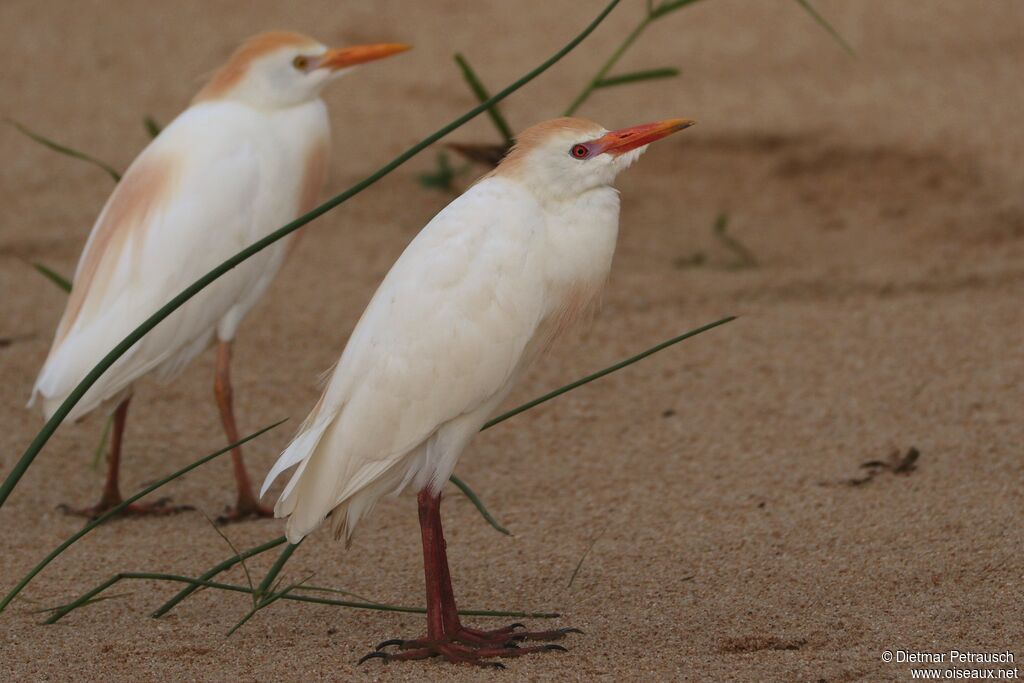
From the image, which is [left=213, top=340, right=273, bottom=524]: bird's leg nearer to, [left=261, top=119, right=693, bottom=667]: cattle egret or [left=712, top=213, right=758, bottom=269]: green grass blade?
[left=261, top=119, right=693, bottom=667]: cattle egret

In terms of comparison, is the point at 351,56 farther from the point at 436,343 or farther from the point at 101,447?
the point at 436,343

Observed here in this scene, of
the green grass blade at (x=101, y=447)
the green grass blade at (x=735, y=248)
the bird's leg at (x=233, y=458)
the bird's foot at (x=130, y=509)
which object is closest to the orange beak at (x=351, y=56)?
the bird's leg at (x=233, y=458)

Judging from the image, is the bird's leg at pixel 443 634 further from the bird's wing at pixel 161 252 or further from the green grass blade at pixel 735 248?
the green grass blade at pixel 735 248

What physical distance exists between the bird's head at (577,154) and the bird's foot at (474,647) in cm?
83

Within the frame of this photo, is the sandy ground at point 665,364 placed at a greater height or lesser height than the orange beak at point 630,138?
lesser

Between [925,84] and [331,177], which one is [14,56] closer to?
[331,177]

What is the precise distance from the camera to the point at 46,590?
3.21 m

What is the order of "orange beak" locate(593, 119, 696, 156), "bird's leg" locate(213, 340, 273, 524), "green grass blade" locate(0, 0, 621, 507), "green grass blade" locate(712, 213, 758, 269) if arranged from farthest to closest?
1. "green grass blade" locate(712, 213, 758, 269)
2. "bird's leg" locate(213, 340, 273, 524)
3. "orange beak" locate(593, 119, 696, 156)
4. "green grass blade" locate(0, 0, 621, 507)

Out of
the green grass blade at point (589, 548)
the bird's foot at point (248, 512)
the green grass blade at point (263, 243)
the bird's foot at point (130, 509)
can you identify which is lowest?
the green grass blade at point (589, 548)

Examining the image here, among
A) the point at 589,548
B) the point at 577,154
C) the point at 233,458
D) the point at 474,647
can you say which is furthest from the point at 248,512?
the point at 577,154

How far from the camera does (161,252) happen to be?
379 cm

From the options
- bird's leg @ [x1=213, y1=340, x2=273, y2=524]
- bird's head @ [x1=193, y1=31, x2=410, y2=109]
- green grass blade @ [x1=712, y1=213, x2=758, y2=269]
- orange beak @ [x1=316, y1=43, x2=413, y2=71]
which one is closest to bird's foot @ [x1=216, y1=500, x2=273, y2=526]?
bird's leg @ [x1=213, y1=340, x2=273, y2=524]

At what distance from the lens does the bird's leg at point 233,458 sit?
151 inches

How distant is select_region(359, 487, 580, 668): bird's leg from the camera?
8.58 ft
